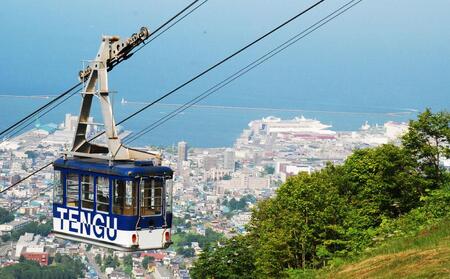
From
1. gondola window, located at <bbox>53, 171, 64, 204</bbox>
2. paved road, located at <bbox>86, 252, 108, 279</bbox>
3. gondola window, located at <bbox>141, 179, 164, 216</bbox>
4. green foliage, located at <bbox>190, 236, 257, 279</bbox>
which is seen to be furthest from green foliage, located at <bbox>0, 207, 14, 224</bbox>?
gondola window, located at <bbox>141, 179, 164, 216</bbox>

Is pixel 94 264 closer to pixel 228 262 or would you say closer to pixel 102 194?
pixel 228 262

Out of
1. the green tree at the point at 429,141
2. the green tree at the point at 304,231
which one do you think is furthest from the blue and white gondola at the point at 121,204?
the green tree at the point at 429,141

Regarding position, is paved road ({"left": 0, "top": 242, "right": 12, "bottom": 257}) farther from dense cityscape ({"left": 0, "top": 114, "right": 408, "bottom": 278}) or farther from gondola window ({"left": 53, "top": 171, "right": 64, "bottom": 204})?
gondola window ({"left": 53, "top": 171, "right": 64, "bottom": 204})

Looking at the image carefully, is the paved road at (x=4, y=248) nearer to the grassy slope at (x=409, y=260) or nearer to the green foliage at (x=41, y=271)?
the green foliage at (x=41, y=271)

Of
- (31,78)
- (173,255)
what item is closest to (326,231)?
(173,255)

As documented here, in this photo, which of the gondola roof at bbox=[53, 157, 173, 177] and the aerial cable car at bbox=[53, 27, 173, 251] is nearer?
the gondola roof at bbox=[53, 157, 173, 177]

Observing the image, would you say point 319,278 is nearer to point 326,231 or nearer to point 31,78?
point 326,231

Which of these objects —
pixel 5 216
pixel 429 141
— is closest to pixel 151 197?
pixel 429 141
